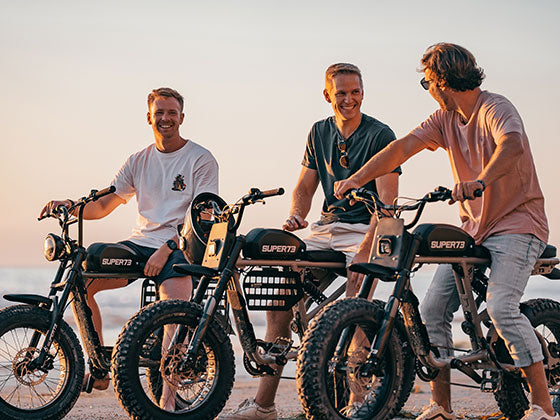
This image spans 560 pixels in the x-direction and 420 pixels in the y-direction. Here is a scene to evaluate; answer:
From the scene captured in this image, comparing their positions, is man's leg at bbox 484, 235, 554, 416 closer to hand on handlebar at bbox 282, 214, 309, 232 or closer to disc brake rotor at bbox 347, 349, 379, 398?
disc brake rotor at bbox 347, 349, 379, 398

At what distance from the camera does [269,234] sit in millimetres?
5527

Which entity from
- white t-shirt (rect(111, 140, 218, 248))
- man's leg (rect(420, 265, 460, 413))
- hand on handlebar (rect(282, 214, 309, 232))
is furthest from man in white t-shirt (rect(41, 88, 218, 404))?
man's leg (rect(420, 265, 460, 413))

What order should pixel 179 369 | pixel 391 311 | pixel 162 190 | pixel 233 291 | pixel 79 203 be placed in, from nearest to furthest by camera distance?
pixel 391 311
pixel 179 369
pixel 233 291
pixel 79 203
pixel 162 190

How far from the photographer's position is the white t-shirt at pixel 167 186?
653cm

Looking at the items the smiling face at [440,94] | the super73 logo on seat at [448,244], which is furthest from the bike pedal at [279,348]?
the smiling face at [440,94]

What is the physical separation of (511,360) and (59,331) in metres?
2.76

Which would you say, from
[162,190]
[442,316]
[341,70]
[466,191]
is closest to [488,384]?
[442,316]

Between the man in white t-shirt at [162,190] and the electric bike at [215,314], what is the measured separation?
54cm

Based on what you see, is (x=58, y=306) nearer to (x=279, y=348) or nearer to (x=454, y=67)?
(x=279, y=348)

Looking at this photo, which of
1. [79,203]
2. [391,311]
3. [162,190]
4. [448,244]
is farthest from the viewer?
[162,190]

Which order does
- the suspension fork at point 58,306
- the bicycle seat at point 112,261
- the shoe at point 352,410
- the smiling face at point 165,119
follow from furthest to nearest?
the smiling face at point 165,119
the bicycle seat at point 112,261
the suspension fork at point 58,306
the shoe at point 352,410

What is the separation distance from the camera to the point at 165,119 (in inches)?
266

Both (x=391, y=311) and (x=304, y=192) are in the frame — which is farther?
(x=304, y=192)

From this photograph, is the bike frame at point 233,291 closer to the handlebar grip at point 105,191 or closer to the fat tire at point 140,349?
the fat tire at point 140,349
